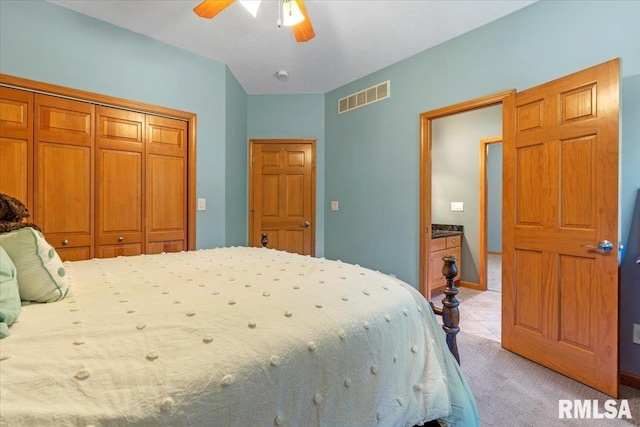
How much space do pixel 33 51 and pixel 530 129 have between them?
3.66 metres

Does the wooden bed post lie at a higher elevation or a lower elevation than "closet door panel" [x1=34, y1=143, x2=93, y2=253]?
lower

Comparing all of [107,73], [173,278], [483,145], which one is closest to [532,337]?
[173,278]

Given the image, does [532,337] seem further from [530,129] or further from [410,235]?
Answer: [530,129]

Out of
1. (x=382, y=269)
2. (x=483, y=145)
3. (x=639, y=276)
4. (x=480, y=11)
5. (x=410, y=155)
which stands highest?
(x=480, y=11)

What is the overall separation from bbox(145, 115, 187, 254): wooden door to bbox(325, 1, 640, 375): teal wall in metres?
1.81

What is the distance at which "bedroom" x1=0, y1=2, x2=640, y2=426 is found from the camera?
6.49ft

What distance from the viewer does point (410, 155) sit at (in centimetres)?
A: 308

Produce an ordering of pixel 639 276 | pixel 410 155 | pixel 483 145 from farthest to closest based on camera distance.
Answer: pixel 483 145, pixel 410 155, pixel 639 276

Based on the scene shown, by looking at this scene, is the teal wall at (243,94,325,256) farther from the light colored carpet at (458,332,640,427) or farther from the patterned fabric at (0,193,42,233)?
the patterned fabric at (0,193,42,233)

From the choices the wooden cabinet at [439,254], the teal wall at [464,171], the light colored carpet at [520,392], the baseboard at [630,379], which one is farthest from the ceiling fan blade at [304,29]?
the baseboard at [630,379]

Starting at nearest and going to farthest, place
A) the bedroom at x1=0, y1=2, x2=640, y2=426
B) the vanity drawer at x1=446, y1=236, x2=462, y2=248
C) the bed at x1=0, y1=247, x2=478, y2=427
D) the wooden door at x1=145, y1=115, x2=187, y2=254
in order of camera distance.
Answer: the bed at x1=0, y1=247, x2=478, y2=427 → the bedroom at x1=0, y1=2, x2=640, y2=426 → the wooden door at x1=145, y1=115, x2=187, y2=254 → the vanity drawer at x1=446, y1=236, x2=462, y2=248

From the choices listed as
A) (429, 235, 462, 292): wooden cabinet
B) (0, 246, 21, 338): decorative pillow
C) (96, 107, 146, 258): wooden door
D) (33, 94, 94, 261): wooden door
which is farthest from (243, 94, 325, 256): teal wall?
(0, 246, 21, 338): decorative pillow

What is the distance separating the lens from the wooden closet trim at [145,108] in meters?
2.15

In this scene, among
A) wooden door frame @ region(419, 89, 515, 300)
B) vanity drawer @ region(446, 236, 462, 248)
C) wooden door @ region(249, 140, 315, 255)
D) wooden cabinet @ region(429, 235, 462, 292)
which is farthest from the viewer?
vanity drawer @ region(446, 236, 462, 248)
